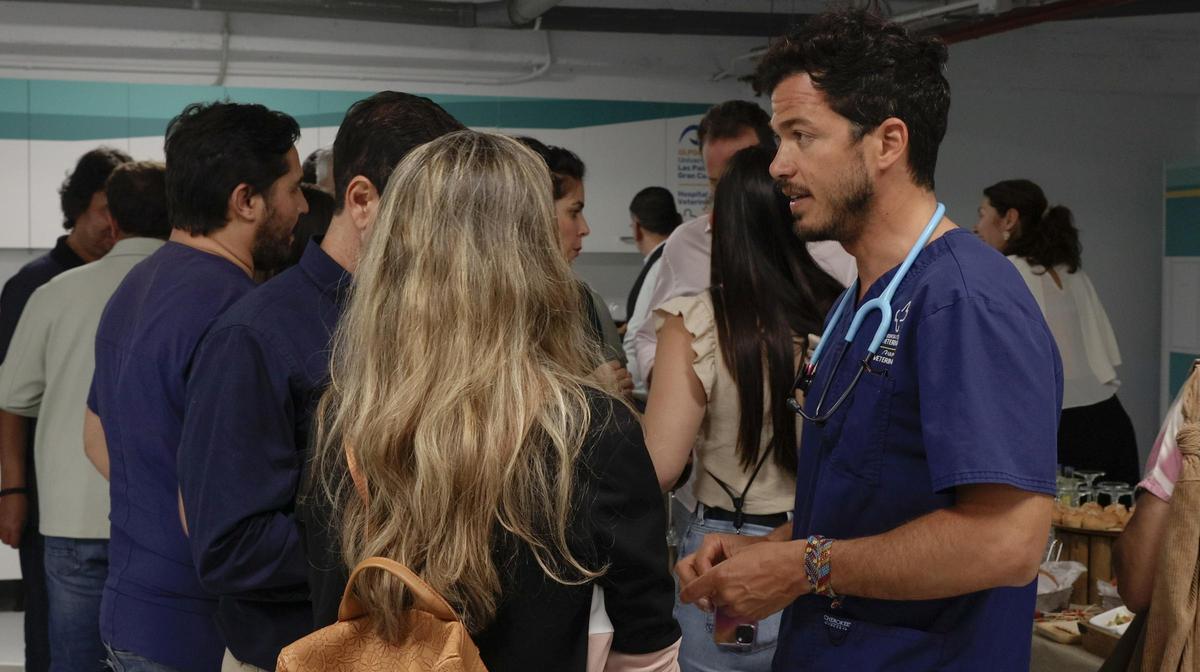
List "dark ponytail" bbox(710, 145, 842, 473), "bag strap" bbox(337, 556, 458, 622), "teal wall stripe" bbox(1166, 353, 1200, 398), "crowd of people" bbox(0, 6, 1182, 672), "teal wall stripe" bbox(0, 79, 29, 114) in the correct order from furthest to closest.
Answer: "teal wall stripe" bbox(1166, 353, 1200, 398)
"teal wall stripe" bbox(0, 79, 29, 114)
"dark ponytail" bbox(710, 145, 842, 473)
"crowd of people" bbox(0, 6, 1182, 672)
"bag strap" bbox(337, 556, 458, 622)

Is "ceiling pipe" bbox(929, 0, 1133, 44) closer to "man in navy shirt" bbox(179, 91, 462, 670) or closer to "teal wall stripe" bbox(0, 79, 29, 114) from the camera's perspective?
"man in navy shirt" bbox(179, 91, 462, 670)

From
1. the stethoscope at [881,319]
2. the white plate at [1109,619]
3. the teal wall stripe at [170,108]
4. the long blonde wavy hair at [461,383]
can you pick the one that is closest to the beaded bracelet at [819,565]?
the stethoscope at [881,319]

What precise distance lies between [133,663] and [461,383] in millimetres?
1029

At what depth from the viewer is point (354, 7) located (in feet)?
20.5

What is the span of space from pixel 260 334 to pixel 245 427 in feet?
0.42

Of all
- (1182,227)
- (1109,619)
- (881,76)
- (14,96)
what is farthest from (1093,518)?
(14,96)

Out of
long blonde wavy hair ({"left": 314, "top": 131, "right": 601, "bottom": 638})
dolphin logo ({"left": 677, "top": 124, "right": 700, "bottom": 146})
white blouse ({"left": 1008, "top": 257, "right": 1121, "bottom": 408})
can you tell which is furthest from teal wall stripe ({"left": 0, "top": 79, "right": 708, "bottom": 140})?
long blonde wavy hair ({"left": 314, "top": 131, "right": 601, "bottom": 638})

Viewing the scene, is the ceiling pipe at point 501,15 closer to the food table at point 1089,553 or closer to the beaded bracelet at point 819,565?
the food table at point 1089,553

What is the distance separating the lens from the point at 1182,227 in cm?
683

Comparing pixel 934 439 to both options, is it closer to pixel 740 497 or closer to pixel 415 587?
pixel 415 587

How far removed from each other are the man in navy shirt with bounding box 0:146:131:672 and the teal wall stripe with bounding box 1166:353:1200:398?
592cm

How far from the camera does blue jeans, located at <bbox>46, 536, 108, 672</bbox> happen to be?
2648mm

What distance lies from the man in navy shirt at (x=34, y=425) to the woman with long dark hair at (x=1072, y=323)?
363cm

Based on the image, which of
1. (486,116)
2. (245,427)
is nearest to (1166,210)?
(486,116)
